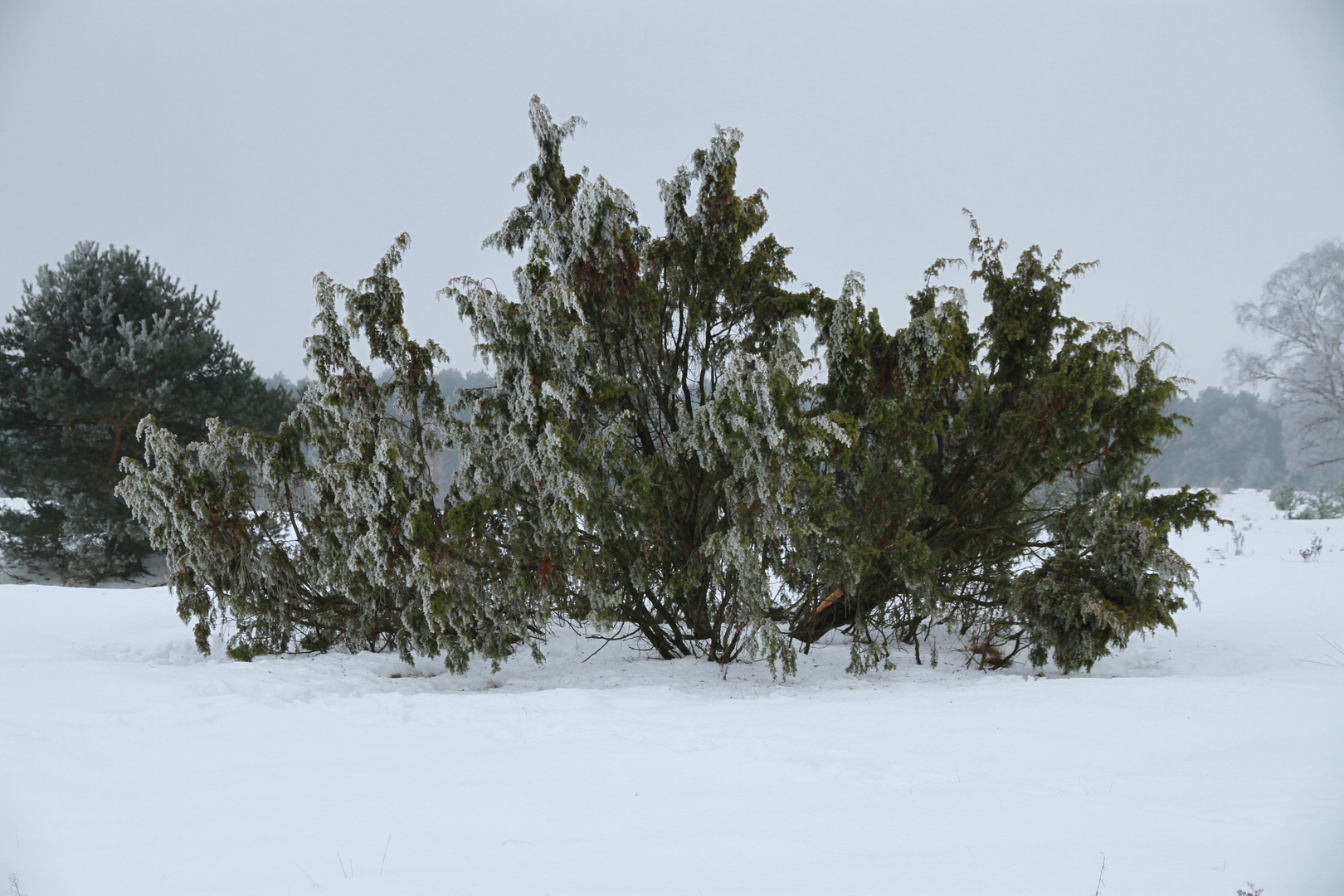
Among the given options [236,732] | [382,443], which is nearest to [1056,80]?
[382,443]

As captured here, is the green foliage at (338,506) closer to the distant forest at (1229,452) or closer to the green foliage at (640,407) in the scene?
the green foliage at (640,407)

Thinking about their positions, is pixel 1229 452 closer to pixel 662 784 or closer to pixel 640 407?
pixel 640 407

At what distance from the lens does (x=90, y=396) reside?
12523 millimetres

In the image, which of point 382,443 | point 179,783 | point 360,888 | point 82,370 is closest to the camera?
point 360,888

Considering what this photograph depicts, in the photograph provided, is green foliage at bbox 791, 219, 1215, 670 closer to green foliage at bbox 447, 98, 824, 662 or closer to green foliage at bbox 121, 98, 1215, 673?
green foliage at bbox 121, 98, 1215, 673

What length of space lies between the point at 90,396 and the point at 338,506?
10.2 meters

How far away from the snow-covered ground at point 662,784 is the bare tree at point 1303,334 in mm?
15848

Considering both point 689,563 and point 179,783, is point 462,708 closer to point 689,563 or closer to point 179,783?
point 179,783

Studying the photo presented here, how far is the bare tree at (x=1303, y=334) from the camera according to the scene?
55.4 feet

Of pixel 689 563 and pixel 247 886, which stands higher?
pixel 689 563

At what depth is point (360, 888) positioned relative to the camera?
2.40m

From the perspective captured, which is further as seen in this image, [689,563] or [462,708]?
[689,563]

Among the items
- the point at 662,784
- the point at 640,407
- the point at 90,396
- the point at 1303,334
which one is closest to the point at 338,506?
the point at 640,407

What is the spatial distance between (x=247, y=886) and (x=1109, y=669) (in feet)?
24.3
